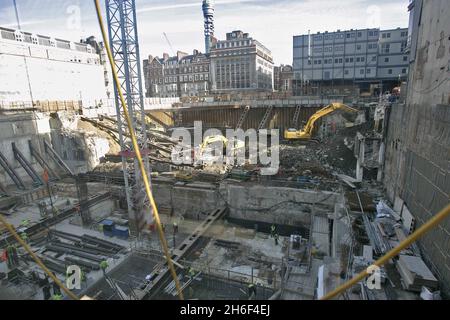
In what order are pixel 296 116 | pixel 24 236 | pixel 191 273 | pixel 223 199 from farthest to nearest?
pixel 296 116 < pixel 223 199 < pixel 24 236 < pixel 191 273

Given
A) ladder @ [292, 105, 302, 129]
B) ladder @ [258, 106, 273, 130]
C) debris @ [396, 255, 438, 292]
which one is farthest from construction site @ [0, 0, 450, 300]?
ladder @ [292, 105, 302, 129]

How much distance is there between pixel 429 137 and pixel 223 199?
37.3 feet

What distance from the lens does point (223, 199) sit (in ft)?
55.6

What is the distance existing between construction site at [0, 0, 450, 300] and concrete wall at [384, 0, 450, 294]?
0.06m

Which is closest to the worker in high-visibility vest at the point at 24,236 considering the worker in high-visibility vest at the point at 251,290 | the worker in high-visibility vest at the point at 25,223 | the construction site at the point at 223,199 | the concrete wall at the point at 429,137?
the construction site at the point at 223,199

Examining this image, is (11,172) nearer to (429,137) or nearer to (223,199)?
(223,199)

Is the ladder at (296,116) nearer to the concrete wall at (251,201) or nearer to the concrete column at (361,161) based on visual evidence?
the concrete column at (361,161)

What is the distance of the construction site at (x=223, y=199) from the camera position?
7422mm

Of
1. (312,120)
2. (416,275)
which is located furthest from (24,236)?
(312,120)

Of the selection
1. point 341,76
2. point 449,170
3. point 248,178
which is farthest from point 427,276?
point 341,76

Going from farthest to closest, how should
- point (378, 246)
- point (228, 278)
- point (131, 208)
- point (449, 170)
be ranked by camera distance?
point (131, 208) < point (228, 278) < point (378, 246) < point (449, 170)
